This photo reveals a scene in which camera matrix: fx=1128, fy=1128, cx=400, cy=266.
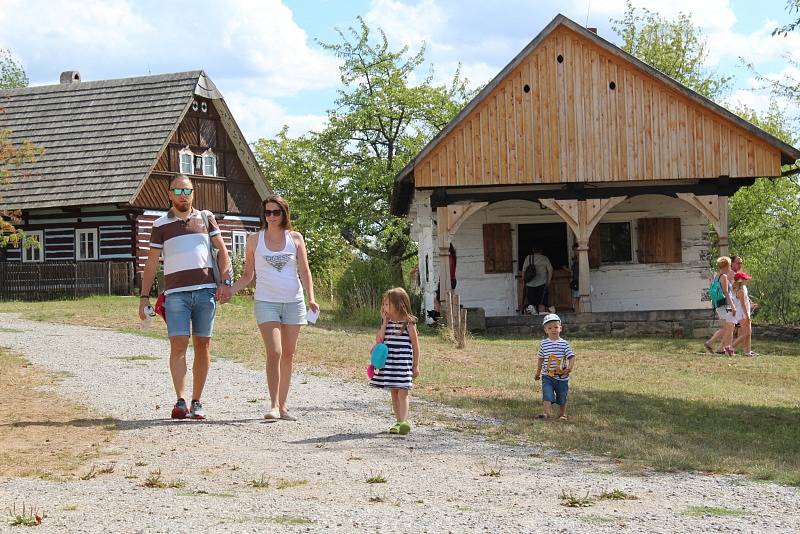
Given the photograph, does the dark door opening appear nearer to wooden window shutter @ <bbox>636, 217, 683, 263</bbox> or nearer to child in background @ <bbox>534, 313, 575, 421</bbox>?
wooden window shutter @ <bbox>636, 217, 683, 263</bbox>

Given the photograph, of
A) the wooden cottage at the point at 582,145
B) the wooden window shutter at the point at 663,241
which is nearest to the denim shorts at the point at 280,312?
the wooden cottage at the point at 582,145

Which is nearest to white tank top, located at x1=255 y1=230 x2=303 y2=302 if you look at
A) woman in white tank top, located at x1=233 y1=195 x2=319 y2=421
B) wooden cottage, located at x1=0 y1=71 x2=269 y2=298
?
woman in white tank top, located at x1=233 y1=195 x2=319 y2=421

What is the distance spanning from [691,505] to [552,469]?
1381 millimetres

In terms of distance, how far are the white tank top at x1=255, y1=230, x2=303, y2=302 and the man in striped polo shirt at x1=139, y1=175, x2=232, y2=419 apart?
0.87 ft

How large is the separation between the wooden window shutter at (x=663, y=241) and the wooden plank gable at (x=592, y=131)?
6.46ft

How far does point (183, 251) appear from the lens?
9.16m

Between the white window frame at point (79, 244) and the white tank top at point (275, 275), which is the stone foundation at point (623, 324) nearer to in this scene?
the white tank top at point (275, 275)

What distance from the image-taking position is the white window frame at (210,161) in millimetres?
37069

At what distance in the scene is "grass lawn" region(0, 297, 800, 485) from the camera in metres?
8.99

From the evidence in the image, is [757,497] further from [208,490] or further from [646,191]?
[646,191]

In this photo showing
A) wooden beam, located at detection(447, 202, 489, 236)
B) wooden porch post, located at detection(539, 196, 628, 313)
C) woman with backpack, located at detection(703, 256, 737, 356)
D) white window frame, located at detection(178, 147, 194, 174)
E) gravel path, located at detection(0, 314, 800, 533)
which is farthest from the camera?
white window frame, located at detection(178, 147, 194, 174)

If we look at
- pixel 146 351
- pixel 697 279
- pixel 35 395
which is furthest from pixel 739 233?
pixel 35 395

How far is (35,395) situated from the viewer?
11.2 meters

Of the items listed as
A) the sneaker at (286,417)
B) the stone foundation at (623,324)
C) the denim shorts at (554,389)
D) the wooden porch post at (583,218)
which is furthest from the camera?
the wooden porch post at (583,218)
